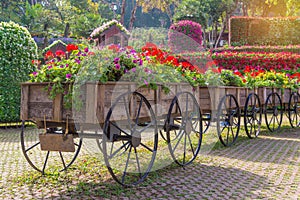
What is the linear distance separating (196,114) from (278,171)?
1531 mm

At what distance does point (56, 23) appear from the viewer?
33.0 m

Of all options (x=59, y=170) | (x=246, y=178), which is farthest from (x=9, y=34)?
(x=246, y=178)

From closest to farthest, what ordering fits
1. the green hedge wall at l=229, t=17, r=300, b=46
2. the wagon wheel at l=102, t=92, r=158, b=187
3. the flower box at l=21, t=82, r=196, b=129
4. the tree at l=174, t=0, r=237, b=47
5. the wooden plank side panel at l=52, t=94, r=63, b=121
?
1. the flower box at l=21, t=82, r=196, b=129
2. the wagon wheel at l=102, t=92, r=158, b=187
3. the wooden plank side panel at l=52, t=94, r=63, b=121
4. the green hedge wall at l=229, t=17, r=300, b=46
5. the tree at l=174, t=0, r=237, b=47

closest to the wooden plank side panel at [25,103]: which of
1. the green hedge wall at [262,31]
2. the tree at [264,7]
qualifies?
the green hedge wall at [262,31]

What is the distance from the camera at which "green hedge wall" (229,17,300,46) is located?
82.7ft

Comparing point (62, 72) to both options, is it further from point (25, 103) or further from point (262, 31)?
point (262, 31)

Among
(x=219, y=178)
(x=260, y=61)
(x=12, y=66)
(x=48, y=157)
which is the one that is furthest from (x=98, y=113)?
(x=260, y=61)

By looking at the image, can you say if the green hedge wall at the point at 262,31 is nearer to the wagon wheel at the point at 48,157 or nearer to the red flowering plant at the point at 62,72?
the wagon wheel at the point at 48,157

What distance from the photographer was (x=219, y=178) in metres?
4.89

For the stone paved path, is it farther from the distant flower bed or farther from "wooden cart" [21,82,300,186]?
the distant flower bed

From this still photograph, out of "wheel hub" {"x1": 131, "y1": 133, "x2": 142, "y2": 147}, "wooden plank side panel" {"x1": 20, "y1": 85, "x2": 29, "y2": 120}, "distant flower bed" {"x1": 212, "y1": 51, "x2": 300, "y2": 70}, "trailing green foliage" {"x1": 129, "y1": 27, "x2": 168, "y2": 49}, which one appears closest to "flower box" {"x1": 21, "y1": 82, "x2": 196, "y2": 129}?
"wooden plank side panel" {"x1": 20, "y1": 85, "x2": 29, "y2": 120}

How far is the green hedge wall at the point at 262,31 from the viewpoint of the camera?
→ 25.2 m

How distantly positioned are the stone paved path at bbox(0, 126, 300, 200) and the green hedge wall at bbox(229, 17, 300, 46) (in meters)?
19.3

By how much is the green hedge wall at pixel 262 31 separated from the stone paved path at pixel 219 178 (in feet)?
63.3
